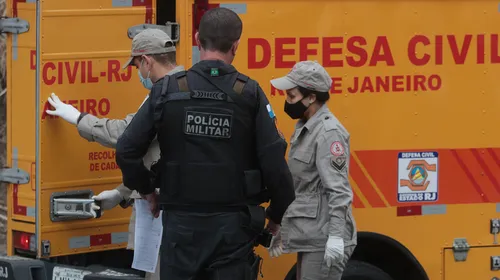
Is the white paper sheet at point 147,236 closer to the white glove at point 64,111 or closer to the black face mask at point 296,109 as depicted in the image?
the white glove at point 64,111

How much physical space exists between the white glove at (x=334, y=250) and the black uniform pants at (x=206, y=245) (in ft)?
2.64

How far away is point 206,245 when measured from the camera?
15.1 feet

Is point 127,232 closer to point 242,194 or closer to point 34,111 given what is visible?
point 34,111

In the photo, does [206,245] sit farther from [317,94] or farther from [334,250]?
[317,94]

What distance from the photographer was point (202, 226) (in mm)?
4598

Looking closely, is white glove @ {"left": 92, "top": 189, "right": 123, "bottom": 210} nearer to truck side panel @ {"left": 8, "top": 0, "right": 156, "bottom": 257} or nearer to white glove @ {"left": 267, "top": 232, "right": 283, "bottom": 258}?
truck side panel @ {"left": 8, "top": 0, "right": 156, "bottom": 257}

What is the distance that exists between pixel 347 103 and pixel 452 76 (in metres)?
0.66

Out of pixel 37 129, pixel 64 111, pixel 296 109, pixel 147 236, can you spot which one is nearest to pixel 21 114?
pixel 37 129

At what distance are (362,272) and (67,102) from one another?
194 centimetres

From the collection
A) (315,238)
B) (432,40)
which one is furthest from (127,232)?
(432,40)

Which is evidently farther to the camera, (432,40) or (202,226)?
(432,40)

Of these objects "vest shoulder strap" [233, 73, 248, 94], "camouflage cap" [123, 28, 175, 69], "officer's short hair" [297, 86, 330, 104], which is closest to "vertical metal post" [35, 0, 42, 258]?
"camouflage cap" [123, 28, 175, 69]

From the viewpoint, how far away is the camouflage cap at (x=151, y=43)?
18.2ft

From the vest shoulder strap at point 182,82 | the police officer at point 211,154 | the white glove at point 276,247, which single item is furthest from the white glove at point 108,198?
the vest shoulder strap at point 182,82
